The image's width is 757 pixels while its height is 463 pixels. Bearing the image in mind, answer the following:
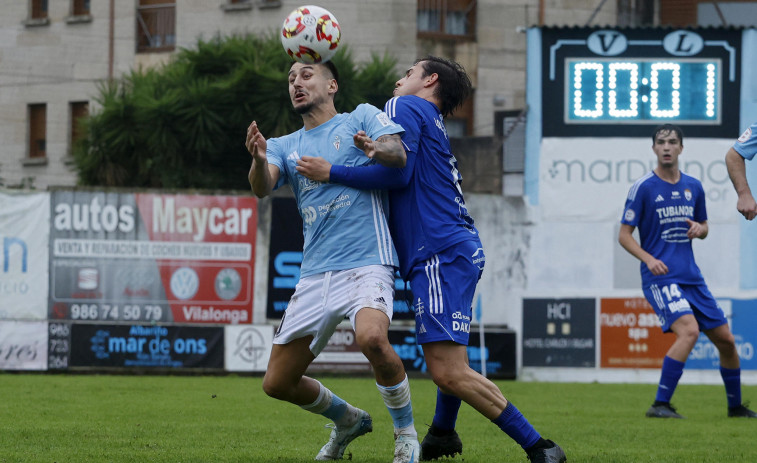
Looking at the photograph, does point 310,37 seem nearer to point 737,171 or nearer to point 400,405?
point 400,405

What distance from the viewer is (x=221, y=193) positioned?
18578 mm

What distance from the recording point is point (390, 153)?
6.60 m

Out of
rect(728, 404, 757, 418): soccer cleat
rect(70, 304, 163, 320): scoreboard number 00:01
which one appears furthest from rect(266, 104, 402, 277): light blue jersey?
rect(70, 304, 163, 320): scoreboard number 00:01

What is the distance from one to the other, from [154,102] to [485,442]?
19.7 meters

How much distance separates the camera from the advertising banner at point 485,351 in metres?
17.9

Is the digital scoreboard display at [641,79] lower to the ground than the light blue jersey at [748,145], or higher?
higher

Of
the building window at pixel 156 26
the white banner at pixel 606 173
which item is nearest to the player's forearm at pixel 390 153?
the white banner at pixel 606 173

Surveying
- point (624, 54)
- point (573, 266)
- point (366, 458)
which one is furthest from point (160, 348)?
point (366, 458)

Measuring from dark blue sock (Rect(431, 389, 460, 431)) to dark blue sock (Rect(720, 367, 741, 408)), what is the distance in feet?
14.8

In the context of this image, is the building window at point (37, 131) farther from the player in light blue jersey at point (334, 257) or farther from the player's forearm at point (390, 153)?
the player's forearm at point (390, 153)

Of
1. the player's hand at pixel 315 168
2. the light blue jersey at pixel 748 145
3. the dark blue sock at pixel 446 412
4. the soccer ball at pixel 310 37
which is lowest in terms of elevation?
the dark blue sock at pixel 446 412

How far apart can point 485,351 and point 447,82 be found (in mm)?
11297

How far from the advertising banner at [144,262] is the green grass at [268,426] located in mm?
3124

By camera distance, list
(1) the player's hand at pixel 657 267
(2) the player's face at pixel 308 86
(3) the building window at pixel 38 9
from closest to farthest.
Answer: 1. (2) the player's face at pixel 308 86
2. (1) the player's hand at pixel 657 267
3. (3) the building window at pixel 38 9
